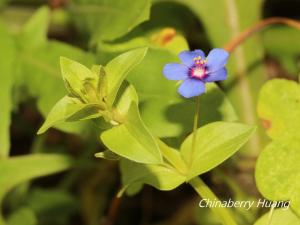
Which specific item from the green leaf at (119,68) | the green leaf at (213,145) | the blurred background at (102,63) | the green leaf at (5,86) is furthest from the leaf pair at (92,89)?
the green leaf at (5,86)

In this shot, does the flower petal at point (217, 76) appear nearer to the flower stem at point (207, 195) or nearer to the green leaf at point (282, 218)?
the flower stem at point (207, 195)

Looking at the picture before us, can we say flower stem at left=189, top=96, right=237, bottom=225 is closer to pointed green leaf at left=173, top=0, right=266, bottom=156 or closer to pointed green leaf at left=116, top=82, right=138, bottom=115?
pointed green leaf at left=116, top=82, right=138, bottom=115

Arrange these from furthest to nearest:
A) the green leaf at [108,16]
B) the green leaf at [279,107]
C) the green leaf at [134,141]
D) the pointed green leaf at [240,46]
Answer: the pointed green leaf at [240,46] < the green leaf at [108,16] < the green leaf at [279,107] < the green leaf at [134,141]

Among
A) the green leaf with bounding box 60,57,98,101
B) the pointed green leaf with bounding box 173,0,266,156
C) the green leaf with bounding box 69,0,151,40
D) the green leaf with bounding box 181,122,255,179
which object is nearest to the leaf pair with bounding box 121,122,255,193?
the green leaf with bounding box 181,122,255,179

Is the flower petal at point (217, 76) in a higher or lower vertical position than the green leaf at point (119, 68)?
higher

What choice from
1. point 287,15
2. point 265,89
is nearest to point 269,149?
point 265,89
